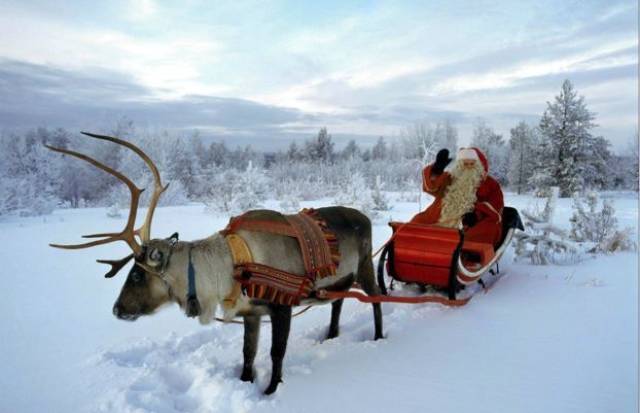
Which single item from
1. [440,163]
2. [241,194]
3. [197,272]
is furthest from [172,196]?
[197,272]

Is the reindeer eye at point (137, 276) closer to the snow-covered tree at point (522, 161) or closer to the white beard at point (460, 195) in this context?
the white beard at point (460, 195)

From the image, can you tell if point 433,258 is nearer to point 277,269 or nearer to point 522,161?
point 277,269

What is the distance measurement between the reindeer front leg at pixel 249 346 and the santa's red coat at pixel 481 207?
3.83m

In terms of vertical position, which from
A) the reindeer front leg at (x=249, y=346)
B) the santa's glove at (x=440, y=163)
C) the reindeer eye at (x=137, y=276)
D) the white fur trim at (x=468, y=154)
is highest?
the white fur trim at (x=468, y=154)

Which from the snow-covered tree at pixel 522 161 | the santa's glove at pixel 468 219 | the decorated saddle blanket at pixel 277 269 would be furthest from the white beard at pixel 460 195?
the snow-covered tree at pixel 522 161

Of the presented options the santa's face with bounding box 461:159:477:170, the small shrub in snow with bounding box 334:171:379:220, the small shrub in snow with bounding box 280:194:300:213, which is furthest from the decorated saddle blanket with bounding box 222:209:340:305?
the small shrub in snow with bounding box 280:194:300:213

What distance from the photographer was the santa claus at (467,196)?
247 inches

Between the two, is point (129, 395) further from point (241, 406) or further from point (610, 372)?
point (610, 372)

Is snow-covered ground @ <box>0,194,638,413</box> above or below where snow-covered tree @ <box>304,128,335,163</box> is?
below

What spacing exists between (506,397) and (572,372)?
0.75 m

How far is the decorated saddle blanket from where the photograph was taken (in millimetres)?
3088

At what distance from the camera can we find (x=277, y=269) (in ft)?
10.5

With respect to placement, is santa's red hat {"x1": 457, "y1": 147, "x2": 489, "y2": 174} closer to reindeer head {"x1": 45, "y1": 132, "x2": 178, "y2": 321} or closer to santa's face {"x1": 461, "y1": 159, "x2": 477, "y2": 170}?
santa's face {"x1": 461, "y1": 159, "x2": 477, "y2": 170}

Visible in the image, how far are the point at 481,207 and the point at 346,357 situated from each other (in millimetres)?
3421
